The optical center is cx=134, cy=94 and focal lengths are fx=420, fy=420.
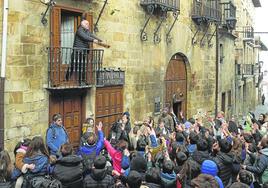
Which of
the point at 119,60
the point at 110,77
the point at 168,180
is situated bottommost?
the point at 168,180

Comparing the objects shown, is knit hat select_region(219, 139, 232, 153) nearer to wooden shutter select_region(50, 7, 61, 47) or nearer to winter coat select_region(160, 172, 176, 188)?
winter coat select_region(160, 172, 176, 188)

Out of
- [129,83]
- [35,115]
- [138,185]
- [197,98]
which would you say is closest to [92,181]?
[138,185]

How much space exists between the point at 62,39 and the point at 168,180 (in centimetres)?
508

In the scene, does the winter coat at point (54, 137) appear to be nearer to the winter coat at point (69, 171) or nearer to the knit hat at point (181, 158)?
the winter coat at point (69, 171)

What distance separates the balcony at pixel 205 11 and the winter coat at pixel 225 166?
1079cm

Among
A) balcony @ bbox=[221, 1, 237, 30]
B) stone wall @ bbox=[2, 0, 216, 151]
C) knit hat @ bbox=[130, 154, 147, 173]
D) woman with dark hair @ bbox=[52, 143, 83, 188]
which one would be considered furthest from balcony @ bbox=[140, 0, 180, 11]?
woman with dark hair @ bbox=[52, 143, 83, 188]

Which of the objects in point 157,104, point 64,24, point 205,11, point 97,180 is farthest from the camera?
point 205,11

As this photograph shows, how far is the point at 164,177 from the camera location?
593cm

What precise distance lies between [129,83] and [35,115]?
13.5ft

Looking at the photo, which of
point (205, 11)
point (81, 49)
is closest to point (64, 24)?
point (81, 49)

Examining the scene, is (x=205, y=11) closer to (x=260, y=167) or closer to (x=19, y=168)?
(x=260, y=167)

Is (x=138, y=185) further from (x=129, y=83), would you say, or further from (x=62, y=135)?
(x=129, y=83)

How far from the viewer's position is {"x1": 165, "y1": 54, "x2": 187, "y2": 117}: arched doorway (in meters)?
15.3

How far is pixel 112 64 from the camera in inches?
455
